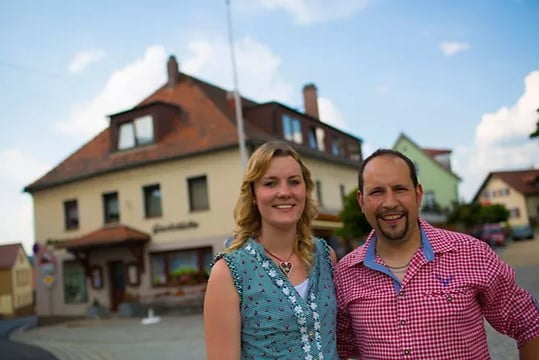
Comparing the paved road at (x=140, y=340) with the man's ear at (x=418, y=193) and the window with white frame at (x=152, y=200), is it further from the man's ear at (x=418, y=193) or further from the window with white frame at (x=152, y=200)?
the man's ear at (x=418, y=193)

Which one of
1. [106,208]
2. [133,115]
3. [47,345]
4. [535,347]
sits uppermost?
[133,115]

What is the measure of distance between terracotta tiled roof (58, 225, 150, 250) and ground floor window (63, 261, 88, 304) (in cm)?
169

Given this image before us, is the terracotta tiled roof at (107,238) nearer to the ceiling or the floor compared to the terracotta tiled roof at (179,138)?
nearer to the floor

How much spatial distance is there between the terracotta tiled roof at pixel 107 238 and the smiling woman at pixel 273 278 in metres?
19.1

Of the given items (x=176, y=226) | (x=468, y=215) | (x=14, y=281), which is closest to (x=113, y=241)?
(x=176, y=226)

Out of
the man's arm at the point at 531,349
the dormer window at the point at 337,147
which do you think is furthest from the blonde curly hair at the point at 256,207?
the dormer window at the point at 337,147

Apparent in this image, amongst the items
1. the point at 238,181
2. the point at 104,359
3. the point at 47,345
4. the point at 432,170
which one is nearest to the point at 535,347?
the point at 104,359

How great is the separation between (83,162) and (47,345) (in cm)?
1143

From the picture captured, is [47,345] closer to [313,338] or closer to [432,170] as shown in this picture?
[313,338]

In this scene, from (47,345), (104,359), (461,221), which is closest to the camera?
(104,359)

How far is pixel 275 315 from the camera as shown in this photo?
2.43 meters

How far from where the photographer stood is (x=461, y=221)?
3766cm

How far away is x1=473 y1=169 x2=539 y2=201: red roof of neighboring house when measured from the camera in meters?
58.2

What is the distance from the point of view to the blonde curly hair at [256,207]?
2.66m
